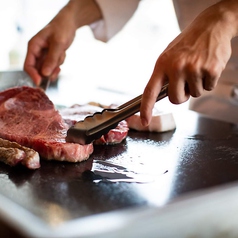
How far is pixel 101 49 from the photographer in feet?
10.8

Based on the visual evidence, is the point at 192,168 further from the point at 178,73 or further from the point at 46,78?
the point at 46,78

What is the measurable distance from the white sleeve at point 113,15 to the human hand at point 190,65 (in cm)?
82

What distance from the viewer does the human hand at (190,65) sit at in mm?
873

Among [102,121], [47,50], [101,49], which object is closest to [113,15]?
[47,50]

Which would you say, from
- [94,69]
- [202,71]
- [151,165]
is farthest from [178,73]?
[94,69]

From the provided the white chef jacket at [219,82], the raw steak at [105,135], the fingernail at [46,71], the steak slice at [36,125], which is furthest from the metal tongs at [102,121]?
the white chef jacket at [219,82]

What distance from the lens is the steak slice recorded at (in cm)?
100

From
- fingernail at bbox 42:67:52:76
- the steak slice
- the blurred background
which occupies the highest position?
the steak slice

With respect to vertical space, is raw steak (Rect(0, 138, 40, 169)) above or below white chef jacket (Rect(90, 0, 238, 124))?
above

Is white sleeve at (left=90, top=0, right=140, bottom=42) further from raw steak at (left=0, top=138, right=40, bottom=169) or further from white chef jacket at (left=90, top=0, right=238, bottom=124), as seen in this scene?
raw steak at (left=0, top=138, right=40, bottom=169)

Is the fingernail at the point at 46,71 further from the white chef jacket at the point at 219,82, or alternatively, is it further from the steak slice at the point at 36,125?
the white chef jacket at the point at 219,82

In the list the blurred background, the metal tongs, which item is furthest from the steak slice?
the blurred background

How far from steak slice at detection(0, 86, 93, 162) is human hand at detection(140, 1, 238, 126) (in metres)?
0.19

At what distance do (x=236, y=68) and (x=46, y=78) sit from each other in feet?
2.08
